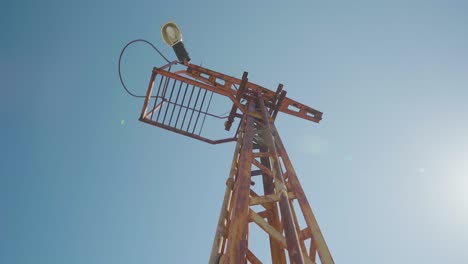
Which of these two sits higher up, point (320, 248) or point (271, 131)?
point (271, 131)

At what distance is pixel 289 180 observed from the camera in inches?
132

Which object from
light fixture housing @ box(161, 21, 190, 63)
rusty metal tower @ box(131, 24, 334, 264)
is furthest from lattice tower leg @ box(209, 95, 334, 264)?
light fixture housing @ box(161, 21, 190, 63)

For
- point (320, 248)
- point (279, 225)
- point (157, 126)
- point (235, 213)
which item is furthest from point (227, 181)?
point (157, 126)

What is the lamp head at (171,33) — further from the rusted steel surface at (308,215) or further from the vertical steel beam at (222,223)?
the rusted steel surface at (308,215)

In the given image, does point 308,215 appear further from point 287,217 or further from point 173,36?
point 173,36

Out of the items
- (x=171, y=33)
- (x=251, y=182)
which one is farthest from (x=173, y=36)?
(x=251, y=182)

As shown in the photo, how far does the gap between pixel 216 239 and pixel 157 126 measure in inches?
163

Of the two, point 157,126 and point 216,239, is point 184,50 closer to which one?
point 157,126

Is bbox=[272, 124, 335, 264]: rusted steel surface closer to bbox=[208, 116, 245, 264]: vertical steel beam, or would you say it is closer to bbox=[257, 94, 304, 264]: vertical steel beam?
bbox=[257, 94, 304, 264]: vertical steel beam

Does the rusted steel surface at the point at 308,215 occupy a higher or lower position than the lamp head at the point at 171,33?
lower

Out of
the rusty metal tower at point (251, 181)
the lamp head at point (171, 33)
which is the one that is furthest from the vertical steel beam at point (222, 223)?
the lamp head at point (171, 33)

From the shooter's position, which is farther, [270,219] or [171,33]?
[171,33]

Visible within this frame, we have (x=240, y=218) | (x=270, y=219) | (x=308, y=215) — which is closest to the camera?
(x=240, y=218)

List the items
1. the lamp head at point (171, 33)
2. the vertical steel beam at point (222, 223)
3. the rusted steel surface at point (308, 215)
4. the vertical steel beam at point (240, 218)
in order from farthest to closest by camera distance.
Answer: the lamp head at point (171, 33) < the rusted steel surface at point (308, 215) < the vertical steel beam at point (222, 223) < the vertical steel beam at point (240, 218)
